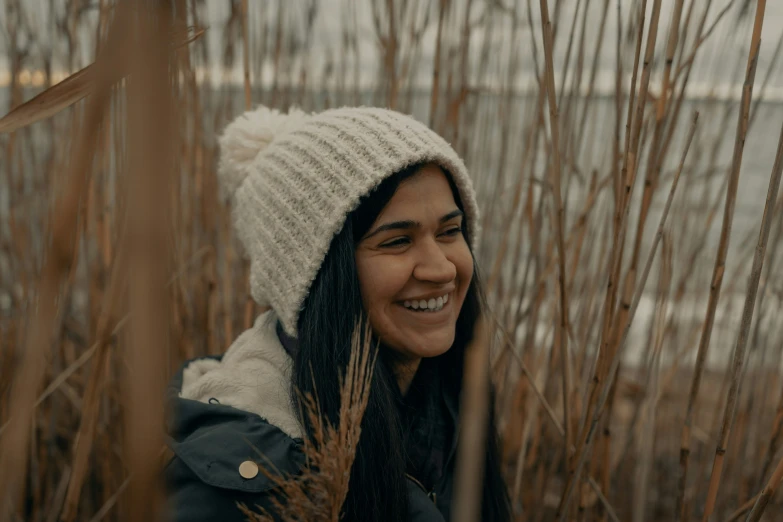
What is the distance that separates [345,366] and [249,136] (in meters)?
0.49

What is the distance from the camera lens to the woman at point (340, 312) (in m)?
0.88

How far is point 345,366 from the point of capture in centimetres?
95

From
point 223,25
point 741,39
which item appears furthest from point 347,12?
point 741,39

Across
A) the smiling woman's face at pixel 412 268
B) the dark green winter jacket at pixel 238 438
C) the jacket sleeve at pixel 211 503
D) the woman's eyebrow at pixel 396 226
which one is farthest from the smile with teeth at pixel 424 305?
the jacket sleeve at pixel 211 503

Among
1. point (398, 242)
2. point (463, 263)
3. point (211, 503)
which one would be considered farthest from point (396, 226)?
point (211, 503)

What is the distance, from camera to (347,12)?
159cm

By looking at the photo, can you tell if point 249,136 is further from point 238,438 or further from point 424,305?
point 238,438

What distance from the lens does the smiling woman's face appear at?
1000 mm

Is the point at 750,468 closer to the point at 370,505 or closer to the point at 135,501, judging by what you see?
the point at 370,505

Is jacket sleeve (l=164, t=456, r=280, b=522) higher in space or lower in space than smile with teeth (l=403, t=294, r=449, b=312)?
lower

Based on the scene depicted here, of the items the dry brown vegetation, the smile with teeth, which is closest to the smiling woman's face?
the smile with teeth

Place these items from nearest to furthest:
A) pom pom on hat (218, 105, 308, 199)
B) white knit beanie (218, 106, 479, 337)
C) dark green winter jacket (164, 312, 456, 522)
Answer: dark green winter jacket (164, 312, 456, 522) → white knit beanie (218, 106, 479, 337) → pom pom on hat (218, 105, 308, 199)

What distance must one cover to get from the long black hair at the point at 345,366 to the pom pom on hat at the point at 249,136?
0.28 meters

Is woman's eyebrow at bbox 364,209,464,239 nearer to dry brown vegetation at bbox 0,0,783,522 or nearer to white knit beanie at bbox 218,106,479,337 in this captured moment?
white knit beanie at bbox 218,106,479,337
